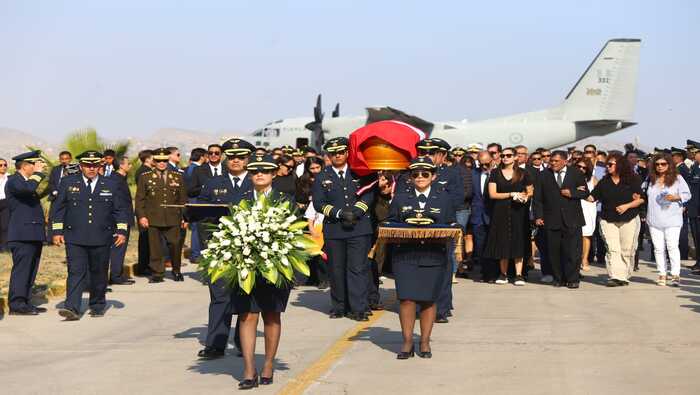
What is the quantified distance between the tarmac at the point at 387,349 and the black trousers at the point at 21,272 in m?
0.26

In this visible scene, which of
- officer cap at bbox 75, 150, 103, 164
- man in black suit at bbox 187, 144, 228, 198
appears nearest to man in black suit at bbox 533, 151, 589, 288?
man in black suit at bbox 187, 144, 228, 198

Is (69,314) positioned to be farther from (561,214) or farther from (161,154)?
(561,214)

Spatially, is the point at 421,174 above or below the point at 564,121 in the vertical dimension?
below

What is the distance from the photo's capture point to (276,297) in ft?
27.5

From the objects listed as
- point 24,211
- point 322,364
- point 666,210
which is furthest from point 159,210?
point 322,364

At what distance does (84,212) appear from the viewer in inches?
495

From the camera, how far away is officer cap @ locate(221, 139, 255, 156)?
398 inches

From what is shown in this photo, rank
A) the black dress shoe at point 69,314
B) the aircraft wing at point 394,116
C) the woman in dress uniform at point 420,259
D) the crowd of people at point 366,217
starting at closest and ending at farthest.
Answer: the woman in dress uniform at point 420,259 → the crowd of people at point 366,217 → the black dress shoe at point 69,314 → the aircraft wing at point 394,116

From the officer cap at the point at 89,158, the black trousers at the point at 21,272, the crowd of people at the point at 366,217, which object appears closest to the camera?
the crowd of people at the point at 366,217

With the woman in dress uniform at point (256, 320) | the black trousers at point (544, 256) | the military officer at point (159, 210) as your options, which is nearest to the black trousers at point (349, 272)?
the woman in dress uniform at point (256, 320)

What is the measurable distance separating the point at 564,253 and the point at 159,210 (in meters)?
6.02

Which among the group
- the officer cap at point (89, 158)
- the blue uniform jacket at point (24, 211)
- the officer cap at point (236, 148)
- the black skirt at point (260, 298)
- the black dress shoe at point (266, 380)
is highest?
the officer cap at point (236, 148)

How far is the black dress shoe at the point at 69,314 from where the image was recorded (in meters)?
12.3

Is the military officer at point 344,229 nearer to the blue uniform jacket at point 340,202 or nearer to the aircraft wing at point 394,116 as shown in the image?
the blue uniform jacket at point 340,202
